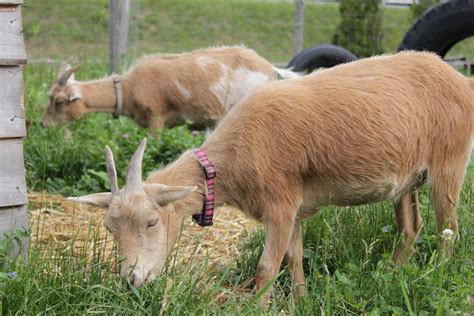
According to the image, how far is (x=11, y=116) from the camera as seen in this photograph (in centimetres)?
478

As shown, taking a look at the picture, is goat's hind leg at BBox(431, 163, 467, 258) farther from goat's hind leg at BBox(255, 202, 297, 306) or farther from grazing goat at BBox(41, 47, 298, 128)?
grazing goat at BBox(41, 47, 298, 128)

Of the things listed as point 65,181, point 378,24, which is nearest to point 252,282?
point 65,181

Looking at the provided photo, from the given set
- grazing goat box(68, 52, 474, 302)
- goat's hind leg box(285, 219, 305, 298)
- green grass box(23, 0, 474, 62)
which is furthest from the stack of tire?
green grass box(23, 0, 474, 62)

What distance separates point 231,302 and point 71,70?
19.0 feet

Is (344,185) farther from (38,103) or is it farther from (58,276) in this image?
(38,103)

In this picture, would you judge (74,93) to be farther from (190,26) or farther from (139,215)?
(190,26)

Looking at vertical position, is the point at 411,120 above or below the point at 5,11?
below

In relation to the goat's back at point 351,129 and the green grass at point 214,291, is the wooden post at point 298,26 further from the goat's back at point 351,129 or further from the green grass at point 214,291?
the green grass at point 214,291

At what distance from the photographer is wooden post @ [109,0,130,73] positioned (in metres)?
11.4

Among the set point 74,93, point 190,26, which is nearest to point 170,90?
point 74,93

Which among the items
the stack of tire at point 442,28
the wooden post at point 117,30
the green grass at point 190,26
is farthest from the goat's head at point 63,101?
the green grass at point 190,26

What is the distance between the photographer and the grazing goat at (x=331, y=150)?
4852 mm

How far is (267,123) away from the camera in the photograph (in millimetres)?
4926

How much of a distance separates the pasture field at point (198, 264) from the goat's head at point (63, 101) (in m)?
0.26
